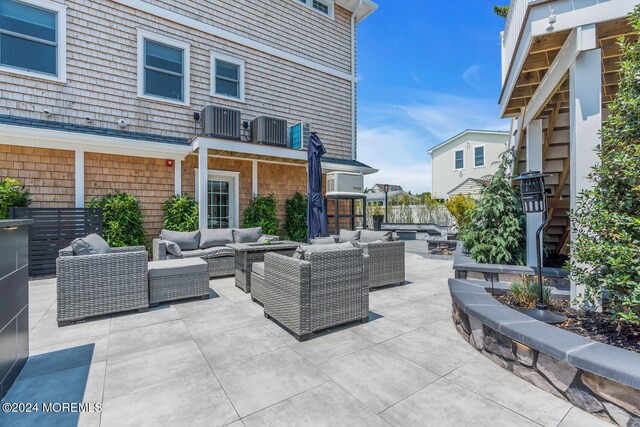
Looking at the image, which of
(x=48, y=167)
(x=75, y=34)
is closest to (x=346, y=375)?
(x=48, y=167)

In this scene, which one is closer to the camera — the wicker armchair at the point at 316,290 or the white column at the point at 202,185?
the wicker armchair at the point at 316,290

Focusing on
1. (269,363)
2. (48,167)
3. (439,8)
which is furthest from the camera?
(439,8)

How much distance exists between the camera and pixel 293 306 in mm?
3018

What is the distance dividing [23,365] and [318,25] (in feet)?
33.6

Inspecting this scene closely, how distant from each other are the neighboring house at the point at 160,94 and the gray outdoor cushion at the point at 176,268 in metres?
2.46

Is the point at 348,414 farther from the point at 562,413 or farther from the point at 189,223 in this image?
the point at 189,223

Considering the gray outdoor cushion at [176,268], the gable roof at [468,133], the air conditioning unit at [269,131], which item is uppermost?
the gable roof at [468,133]

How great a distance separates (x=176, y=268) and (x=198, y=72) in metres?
5.41

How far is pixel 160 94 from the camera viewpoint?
7008mm

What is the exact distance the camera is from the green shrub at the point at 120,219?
6082mm

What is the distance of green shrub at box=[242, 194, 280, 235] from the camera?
8.06m

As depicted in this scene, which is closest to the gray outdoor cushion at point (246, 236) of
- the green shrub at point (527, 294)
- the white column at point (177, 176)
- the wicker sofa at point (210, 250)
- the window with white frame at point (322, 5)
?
the wicker sofa at point (210, 250)

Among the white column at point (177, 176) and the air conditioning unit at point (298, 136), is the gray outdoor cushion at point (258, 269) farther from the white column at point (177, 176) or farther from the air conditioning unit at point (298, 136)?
the air conditioning unit at point (298, 136)

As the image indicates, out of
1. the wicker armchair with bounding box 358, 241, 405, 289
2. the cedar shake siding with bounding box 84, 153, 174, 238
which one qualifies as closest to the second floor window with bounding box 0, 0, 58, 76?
the cedar shake siding with bounding box 84, 153, 174, 238
